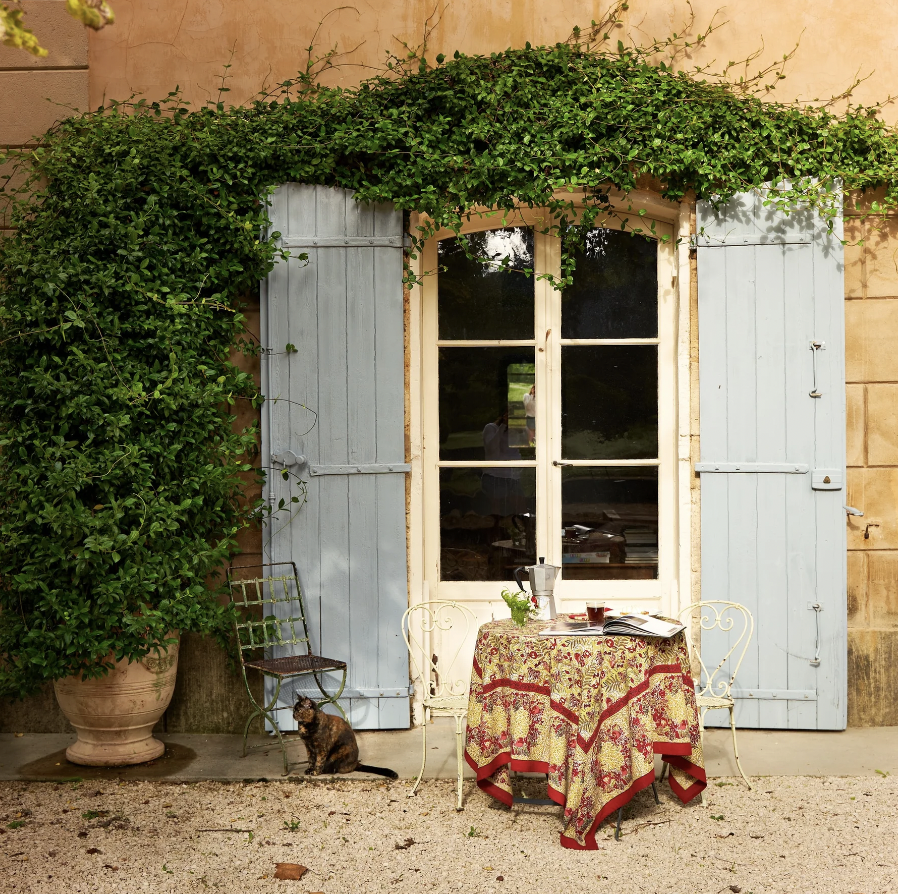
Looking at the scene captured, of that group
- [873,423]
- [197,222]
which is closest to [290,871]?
[197,222]

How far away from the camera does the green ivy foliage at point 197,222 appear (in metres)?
4.00

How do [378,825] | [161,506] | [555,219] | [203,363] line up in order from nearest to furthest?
[378,825]
[161,506]
[203,363]
[555,219]

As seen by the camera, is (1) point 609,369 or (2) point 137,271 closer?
(2) point 137,271

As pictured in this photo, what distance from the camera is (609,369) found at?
15.6 feet

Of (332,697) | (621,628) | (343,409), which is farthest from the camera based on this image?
(343,409)

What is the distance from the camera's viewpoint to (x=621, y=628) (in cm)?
329

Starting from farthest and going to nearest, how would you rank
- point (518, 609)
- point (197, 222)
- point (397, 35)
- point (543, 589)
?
point (397, 35) < point (197, 222) < point (543, 589) < point (518, 609)

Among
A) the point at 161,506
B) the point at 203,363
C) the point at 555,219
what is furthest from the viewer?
the point at 555,219

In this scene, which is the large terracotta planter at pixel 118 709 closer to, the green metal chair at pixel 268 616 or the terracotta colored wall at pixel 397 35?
the green metal chair at pixel 268 616

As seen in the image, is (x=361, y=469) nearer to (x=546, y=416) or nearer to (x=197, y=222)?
(x=546, y=416)

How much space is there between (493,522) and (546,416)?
59 cm

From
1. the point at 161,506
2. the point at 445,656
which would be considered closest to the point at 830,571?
the point at 445,656

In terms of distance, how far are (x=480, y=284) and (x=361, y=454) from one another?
1.06 m

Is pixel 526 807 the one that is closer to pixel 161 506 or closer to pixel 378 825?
pixel 378 825
